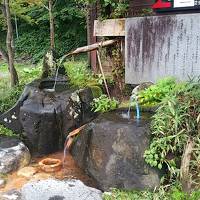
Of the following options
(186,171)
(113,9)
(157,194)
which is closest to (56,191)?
(157,194)

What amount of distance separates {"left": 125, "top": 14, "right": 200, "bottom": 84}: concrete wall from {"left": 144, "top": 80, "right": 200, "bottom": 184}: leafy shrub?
1.29 meters

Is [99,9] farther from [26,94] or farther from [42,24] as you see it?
[42,24]

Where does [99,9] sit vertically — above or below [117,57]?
above

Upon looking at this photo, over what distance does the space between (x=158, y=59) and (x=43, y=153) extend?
3.29 meters

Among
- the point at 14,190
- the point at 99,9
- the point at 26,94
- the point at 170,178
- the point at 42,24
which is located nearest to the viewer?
the point at 170,178

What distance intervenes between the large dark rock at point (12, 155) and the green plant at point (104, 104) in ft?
5.95

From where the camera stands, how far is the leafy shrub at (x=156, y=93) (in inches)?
256

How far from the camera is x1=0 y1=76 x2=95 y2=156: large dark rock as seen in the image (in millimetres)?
7527

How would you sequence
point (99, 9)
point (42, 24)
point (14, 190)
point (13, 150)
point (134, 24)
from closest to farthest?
point (14, 190)
point (13, 150)
point (134, 24)
point (99, 9)
point (42, 24)

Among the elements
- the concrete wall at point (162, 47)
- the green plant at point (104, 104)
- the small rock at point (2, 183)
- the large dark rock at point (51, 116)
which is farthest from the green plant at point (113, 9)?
the small rock at point (2, 183)

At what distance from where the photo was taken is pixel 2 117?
836cm

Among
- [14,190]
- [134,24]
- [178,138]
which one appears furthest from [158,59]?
[14,190]

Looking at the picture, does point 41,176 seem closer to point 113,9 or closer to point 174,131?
point 174,131

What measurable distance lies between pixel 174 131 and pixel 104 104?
2.28 m
